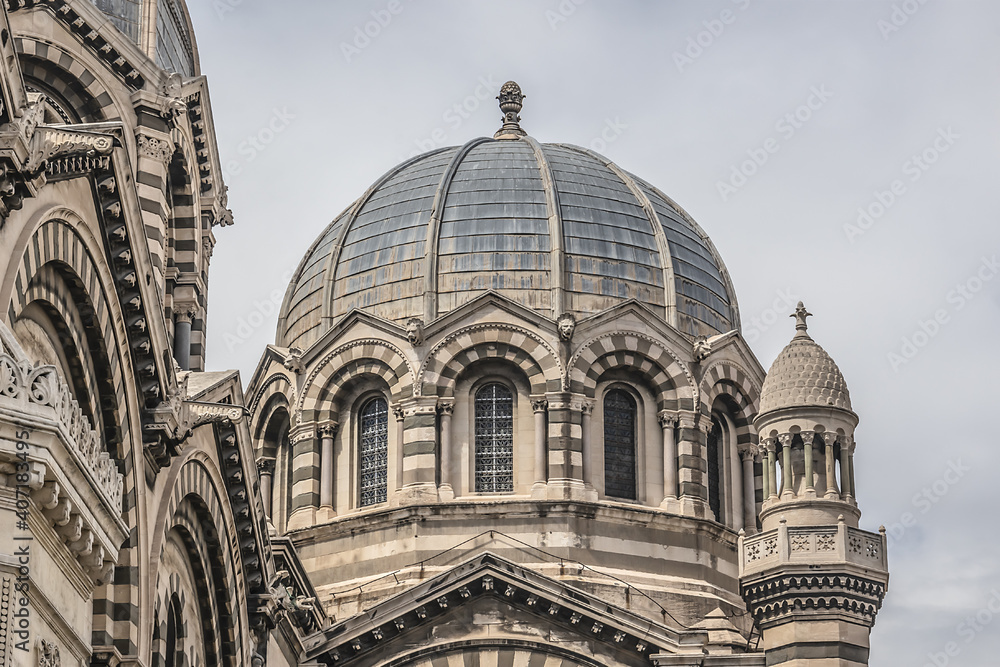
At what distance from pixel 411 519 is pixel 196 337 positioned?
1112 centimetres

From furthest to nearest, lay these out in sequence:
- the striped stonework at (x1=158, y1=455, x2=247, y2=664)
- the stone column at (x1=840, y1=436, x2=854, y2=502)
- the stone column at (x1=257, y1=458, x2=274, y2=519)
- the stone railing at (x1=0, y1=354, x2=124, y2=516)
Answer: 1. the stone column at (x1=257, y1=458, x2=274, y2=519)
2. the stone column at (x1=840, y1=436, x2=854, y2=502)
3. the striped stonework at (x1=158, y1=455, x2=247, y2=664)
4. the stone railing at (x1=0, y1=354, x2=124, y2=516)

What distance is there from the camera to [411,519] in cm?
4219

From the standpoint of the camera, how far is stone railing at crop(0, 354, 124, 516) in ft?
45.0

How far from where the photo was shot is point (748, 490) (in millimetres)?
45031

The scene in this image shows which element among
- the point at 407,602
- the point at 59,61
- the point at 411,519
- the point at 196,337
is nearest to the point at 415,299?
the point at 411,519

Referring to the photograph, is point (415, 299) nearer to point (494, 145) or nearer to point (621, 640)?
point (494, 145)

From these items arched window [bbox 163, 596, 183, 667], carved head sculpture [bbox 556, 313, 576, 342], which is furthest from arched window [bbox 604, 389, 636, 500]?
arched window [bbox 163, 596, 183, 667]

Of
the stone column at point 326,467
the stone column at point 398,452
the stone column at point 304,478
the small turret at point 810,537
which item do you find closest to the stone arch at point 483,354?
the stone column at point 398,452

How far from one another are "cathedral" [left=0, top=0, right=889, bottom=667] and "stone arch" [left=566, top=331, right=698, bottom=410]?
0.20 ft

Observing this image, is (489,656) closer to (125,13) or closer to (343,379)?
(343,379)

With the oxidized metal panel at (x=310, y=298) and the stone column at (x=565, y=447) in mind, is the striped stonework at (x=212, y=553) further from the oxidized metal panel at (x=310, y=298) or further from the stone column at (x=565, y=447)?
the oxidized metal panel at (x=310, y=298)

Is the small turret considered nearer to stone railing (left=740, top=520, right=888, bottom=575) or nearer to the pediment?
stone railing (left=740, top=520, right=888, bottom=575)

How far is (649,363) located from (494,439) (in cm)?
390

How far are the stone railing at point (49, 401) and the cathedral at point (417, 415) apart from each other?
19cm
